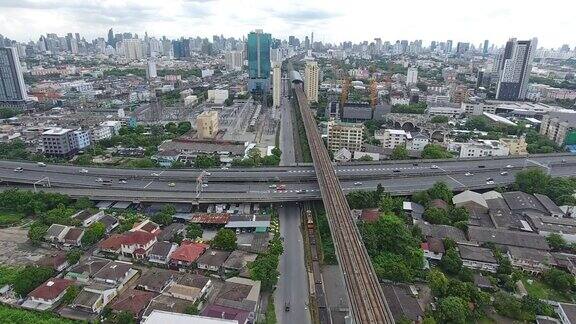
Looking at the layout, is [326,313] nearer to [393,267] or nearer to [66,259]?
[393,267]

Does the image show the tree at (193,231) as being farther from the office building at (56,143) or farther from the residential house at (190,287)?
the office building at (56,143)

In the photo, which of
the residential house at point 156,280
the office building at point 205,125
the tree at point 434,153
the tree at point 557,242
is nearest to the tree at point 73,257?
the residential house at point 156,280

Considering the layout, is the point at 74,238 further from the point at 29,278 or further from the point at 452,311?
the point at 452,311

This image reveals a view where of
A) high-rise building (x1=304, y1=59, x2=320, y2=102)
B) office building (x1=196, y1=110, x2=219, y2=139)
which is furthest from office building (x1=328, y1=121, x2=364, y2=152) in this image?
high-rise building (x1=304, y1=59, x2=320, y2=102)

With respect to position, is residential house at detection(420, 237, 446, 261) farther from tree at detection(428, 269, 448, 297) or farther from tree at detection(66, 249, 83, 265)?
tree at detection(66, 249, 83, 265)

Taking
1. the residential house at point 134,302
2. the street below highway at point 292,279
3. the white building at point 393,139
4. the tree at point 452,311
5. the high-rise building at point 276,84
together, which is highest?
the high-rise building at point 276,84

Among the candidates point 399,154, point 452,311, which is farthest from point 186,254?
point 399,154

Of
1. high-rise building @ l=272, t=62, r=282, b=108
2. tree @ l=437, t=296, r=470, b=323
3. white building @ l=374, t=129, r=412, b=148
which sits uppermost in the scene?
high-rise building @ l=272, t=62, r=282, b=108
